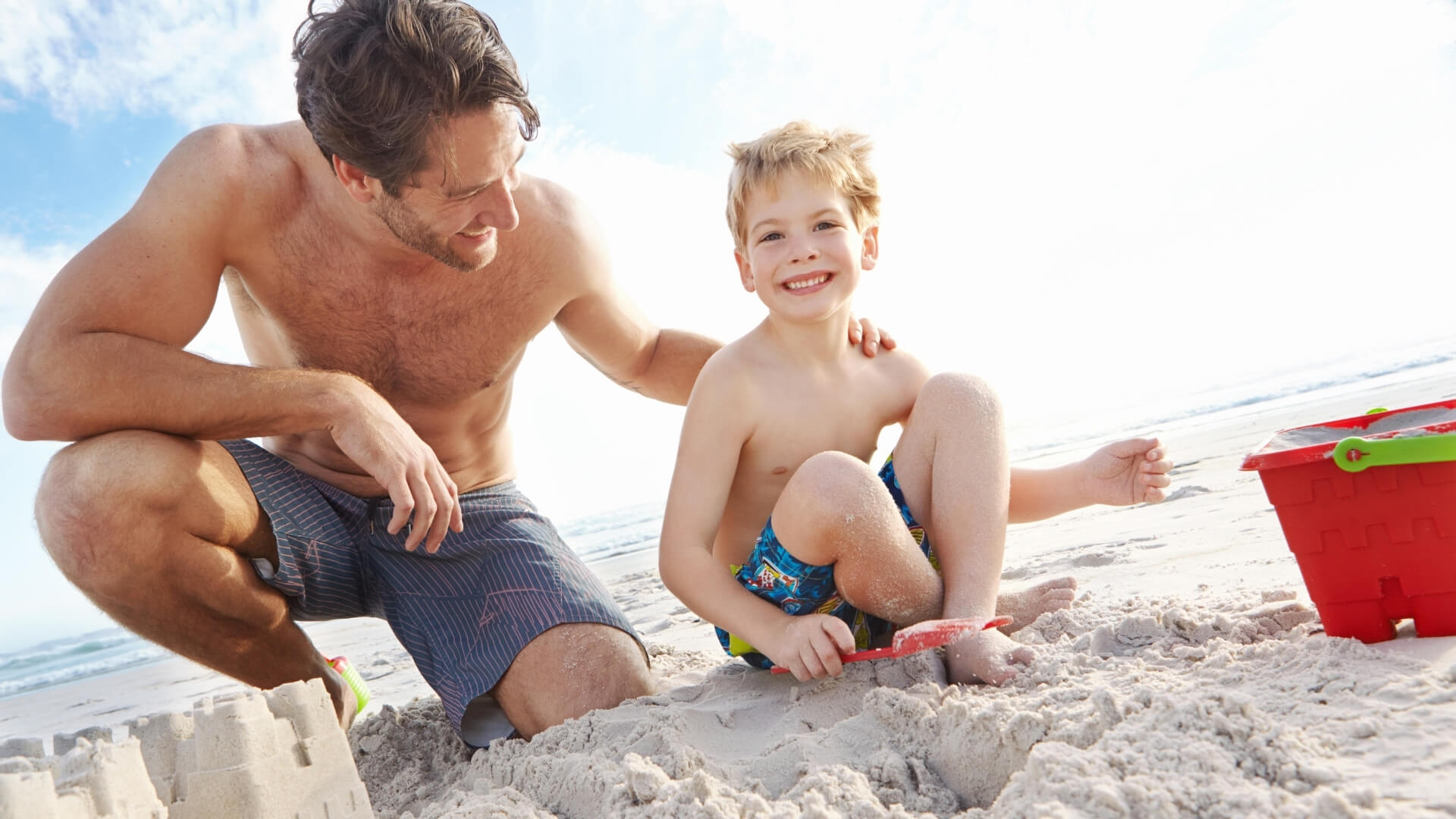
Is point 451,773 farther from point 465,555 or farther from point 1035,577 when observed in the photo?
point 1035,577

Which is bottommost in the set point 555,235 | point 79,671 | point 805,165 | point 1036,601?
point 79,671

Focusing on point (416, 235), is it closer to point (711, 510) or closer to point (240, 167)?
point (240, 167)

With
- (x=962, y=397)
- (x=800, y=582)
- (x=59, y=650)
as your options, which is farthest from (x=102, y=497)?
(x=59, y=650)

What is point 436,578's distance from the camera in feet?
8.84

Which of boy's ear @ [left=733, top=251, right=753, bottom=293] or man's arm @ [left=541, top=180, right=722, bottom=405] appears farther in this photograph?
man's arm @ [left=541, top=180, right=722, bottom=405]

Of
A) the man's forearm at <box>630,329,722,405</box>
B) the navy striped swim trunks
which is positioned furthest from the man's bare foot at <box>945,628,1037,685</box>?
the man's forearm at <box>630,329,722,405</box>

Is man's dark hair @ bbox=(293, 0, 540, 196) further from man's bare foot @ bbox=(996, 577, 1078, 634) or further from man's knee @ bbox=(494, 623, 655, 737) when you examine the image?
man's bare foot @ bbox=(996, 577, 1078, 634)

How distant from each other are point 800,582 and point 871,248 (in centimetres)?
102

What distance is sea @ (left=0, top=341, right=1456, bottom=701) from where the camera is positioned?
7.91 meters

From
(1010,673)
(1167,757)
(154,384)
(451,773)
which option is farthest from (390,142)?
(1167,757)

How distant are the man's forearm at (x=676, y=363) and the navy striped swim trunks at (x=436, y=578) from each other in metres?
0.66

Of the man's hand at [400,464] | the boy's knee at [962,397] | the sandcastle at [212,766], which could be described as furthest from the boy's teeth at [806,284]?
the sandcastle at [212,766]

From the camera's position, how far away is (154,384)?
225cm

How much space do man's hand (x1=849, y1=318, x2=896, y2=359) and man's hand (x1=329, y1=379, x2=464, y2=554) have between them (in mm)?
1144
